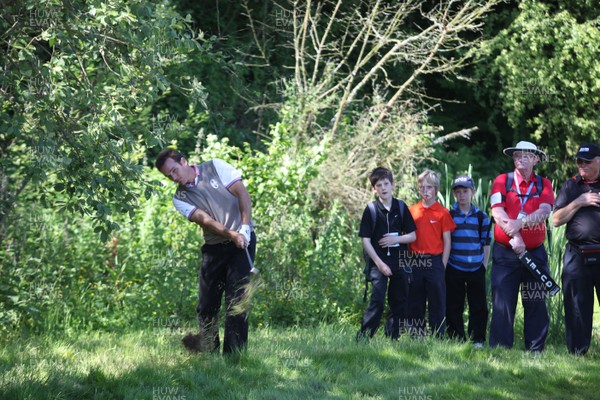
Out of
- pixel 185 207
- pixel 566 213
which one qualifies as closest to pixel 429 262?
pixel 566 213

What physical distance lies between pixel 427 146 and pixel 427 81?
4478 millimetres

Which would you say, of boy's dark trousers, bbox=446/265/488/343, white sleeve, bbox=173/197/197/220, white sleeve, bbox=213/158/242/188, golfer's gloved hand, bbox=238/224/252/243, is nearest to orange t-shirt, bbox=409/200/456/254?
boy's dark trousers, bbox=446/265/488/343

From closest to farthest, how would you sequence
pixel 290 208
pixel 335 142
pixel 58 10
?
pixel 58 10
pixel 290 208
pixel 335 142

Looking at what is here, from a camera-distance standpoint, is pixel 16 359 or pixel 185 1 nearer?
pixel 16 359

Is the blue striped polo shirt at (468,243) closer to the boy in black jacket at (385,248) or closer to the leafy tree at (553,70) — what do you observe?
the boy in black jacket at (385,248)

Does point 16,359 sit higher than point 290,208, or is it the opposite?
point 290,208

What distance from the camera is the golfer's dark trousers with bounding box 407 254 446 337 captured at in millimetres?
8523

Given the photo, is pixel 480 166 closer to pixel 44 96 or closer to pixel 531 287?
pixel 531 287

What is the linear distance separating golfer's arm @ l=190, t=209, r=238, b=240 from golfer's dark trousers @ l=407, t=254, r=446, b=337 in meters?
2.29

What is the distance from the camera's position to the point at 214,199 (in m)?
7.20

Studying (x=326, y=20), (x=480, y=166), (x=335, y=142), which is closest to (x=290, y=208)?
(x=335, y=142)

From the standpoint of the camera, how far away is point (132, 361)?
23.2 ft

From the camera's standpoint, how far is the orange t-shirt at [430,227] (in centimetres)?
857

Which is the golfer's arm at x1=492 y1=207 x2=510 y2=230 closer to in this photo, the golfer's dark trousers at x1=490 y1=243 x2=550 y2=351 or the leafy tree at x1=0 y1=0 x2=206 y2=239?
the golfer's dark trousers at x1=490 y1=243 x2=550 y2=351
